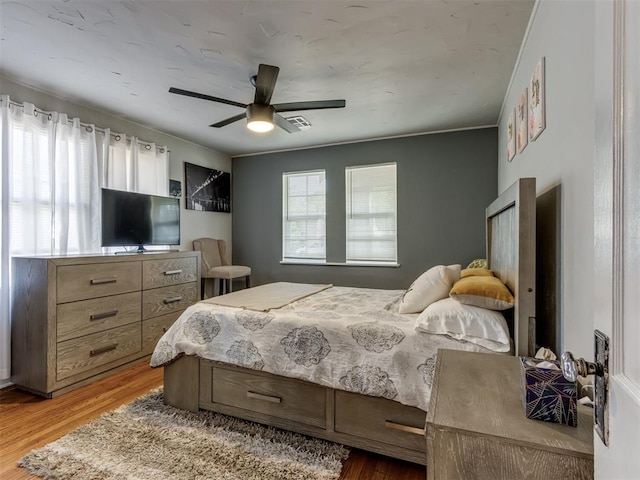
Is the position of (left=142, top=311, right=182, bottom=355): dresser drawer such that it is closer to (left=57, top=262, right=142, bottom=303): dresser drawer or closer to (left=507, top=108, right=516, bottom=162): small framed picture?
(left=57, top=262, right=142, bottom=303): dresser drawer

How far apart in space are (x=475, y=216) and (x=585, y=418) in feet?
11.2

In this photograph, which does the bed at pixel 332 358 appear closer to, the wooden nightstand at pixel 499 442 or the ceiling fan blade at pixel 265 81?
the wooden nightstand at pixel 499 442

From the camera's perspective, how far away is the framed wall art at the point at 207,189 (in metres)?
4.50

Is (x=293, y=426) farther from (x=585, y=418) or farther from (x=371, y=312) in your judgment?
(x=585, y=418)

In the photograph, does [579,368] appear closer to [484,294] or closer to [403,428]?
[484,294]

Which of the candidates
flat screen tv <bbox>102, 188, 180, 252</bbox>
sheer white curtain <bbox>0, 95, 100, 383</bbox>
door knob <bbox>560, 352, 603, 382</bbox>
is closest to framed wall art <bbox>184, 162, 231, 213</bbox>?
flat screen tv <bbox>102, 188, 180, 252</bbox>

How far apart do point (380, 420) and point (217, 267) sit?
3333mm

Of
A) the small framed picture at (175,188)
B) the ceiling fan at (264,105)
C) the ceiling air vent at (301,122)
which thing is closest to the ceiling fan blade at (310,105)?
the ceiling fan at (264,105)

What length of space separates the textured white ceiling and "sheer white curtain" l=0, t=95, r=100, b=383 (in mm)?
360

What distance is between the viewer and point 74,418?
220 cm

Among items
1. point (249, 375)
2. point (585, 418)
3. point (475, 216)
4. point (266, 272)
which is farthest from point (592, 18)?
point (266, 272)

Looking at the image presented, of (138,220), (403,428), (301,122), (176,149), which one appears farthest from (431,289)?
(176,149)

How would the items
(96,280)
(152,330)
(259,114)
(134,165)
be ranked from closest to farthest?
(259,114) → (96,280) → (152,330) → (134,165)

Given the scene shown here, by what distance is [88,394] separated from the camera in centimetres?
255
